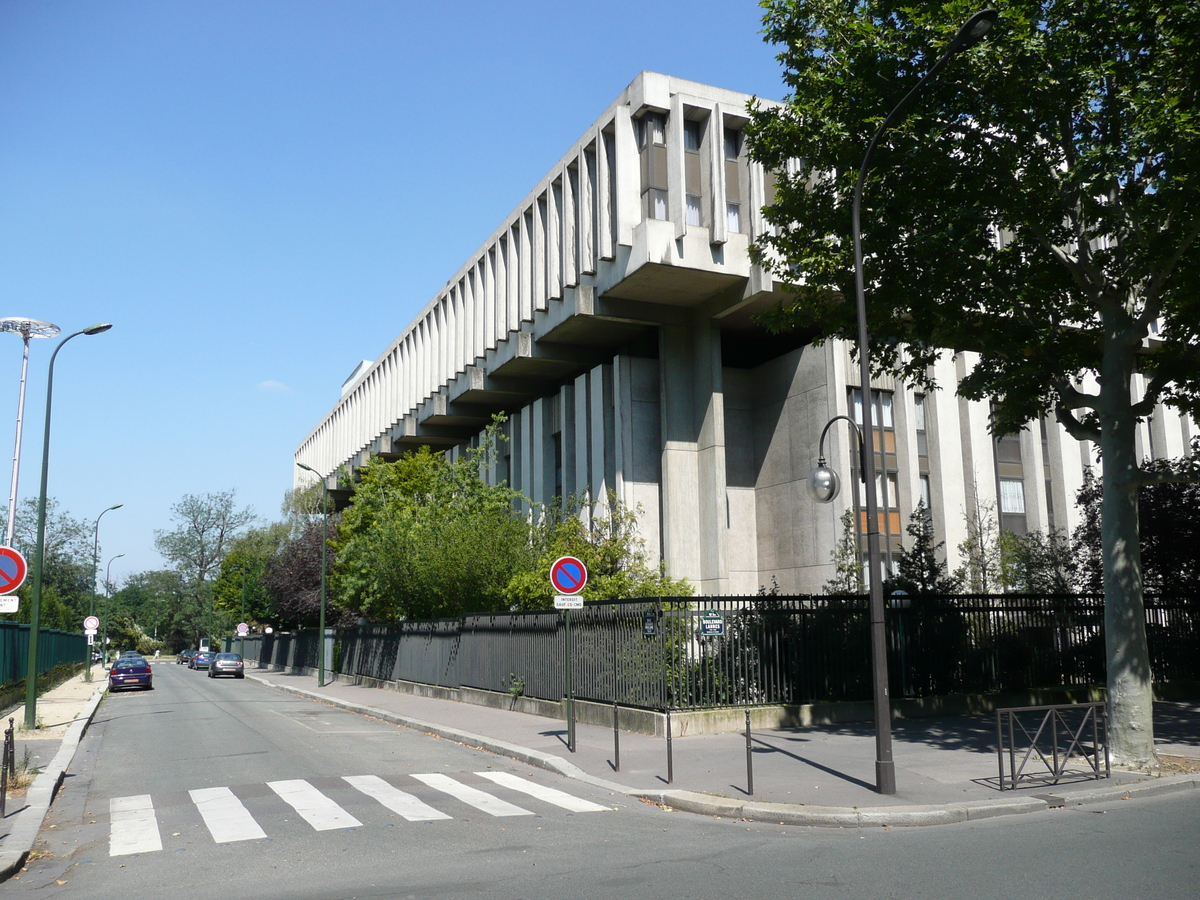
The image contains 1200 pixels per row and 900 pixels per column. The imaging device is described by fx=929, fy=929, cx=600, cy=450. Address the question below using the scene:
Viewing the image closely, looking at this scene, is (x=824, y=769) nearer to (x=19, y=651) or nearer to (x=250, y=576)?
(x=19, y=651)

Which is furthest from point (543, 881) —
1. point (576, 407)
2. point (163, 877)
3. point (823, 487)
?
point (576, 407)

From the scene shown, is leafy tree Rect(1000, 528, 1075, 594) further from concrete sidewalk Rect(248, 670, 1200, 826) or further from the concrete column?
the concrete column

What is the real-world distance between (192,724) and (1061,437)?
31.5 meters

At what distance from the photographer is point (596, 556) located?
28.4 m

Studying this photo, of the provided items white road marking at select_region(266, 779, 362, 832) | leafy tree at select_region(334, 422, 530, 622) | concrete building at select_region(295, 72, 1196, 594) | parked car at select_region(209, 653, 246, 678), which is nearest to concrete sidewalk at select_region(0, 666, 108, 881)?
white road marking at select_region(266, 779, 362, 832)

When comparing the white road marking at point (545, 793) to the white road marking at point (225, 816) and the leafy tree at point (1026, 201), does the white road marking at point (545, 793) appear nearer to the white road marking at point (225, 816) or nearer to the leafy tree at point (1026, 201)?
the white road marking at point (225, 816)

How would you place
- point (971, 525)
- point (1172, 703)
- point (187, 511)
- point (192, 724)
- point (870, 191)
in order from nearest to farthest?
point (870, 191)
point (1172, 703)
point (192, 724)
point (971, 525)
point (187, 511)

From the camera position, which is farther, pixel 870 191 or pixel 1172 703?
pixel 1172 703

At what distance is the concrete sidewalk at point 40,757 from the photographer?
8719mm

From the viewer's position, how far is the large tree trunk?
11961 millimetres

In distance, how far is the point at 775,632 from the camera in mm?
17312

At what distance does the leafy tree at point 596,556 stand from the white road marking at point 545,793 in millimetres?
9749

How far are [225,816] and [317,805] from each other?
101cm

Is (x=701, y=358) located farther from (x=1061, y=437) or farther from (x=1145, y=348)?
(x=1145, y=348)
